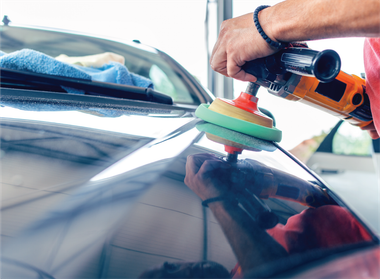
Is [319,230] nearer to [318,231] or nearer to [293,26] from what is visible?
[318,231]

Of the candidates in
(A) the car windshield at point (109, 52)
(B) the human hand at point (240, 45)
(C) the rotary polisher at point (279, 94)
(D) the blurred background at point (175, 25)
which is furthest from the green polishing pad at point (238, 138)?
(D) the blurred background at point (175, 25)

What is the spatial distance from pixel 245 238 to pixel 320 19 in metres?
0.34

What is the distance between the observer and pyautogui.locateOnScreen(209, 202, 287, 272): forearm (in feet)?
0.64

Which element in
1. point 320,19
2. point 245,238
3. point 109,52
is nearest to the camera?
point 245,238

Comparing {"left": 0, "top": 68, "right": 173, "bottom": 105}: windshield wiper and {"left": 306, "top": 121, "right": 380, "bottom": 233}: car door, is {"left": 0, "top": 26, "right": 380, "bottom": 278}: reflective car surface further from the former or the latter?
{"left": 306, "top": 121, "right": 380, "bottom": 233}: car door

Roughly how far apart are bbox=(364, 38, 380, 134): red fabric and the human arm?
7.0 inches

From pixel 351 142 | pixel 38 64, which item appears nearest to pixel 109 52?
pixel 38 64

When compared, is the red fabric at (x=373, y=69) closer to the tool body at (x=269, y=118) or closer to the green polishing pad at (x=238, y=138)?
the tool body at (x=269, y=118)

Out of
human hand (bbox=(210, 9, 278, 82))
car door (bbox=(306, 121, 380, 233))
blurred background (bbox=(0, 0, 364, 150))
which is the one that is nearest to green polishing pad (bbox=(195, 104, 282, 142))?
human hand (bbox=(210, 9, 278, 82))

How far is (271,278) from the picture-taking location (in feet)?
0.60

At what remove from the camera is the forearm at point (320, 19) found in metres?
0.33

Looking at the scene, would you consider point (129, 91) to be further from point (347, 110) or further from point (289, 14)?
point (347, 110)

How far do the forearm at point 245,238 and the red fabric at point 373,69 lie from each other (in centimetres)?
48

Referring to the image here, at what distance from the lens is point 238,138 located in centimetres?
43
